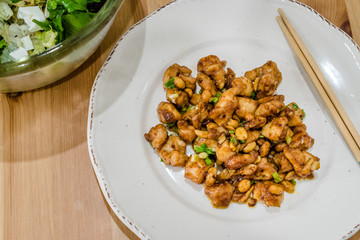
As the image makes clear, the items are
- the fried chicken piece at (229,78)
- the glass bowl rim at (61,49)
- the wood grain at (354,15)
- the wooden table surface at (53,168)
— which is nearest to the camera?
the glass bowl rim at (61,49)

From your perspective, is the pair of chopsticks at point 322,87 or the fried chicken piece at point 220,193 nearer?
the fried chicken piece at point 220,193

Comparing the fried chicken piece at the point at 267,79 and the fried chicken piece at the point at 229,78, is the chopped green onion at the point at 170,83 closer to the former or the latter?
the fried chicken piece at the point at 229,78

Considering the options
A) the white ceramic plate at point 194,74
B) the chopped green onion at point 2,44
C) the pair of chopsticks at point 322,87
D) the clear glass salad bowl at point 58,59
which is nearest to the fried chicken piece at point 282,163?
the white ceramic plate at point 194,74

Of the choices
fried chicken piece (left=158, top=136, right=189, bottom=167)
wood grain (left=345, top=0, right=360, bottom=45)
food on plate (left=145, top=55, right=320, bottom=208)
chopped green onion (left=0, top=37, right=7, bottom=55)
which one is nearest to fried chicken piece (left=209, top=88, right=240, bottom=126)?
food on plate (left=145, top=55, right=320, bottom=208)

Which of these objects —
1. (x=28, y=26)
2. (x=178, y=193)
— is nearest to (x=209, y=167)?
(x=178, y=193)

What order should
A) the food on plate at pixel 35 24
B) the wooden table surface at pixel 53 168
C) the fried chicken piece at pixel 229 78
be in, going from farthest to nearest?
the fried chicken piece at pixel 229 78
the wooden table surface at pixel 53 168
the food on plate at pixel 35 24

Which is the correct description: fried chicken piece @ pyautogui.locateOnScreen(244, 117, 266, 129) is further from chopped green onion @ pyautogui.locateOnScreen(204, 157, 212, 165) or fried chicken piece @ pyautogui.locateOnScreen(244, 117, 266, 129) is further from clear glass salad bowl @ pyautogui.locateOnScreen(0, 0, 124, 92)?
clear glass salad bowl @ pyautogui.locateOnScreen(0, 0, 124, 92)
